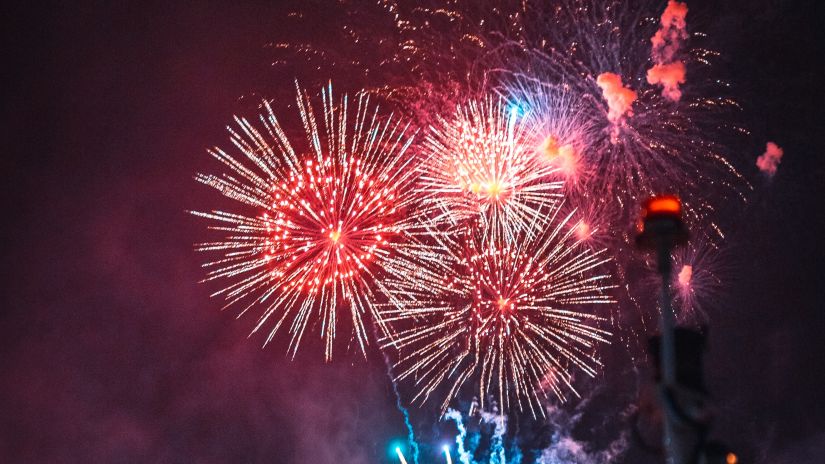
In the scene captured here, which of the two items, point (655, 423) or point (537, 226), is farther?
point (537, 226)

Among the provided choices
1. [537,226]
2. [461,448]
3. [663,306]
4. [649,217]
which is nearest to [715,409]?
[663,306]

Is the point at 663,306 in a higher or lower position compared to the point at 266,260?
lower

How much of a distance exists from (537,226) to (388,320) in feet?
12.1

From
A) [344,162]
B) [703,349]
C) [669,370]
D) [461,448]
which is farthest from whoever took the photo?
[461,448]

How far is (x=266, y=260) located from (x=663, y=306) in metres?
11.8

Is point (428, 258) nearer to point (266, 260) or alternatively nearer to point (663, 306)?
point (266, 260)

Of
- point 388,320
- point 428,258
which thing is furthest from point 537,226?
point 388,320

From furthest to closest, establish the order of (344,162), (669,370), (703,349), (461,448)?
(461,448) → (344,162) → (703,349) → (669,370)

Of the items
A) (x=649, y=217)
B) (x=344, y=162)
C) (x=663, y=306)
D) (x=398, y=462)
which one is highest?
(x=344, y=162)

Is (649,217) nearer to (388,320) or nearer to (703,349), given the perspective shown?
(703,349)

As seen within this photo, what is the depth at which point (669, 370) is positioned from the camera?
7500 millimetres

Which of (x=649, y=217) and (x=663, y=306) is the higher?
(x=649, y=217)

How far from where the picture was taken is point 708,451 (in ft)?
25.0

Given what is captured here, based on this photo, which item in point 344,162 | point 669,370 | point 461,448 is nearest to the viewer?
point 669,370
